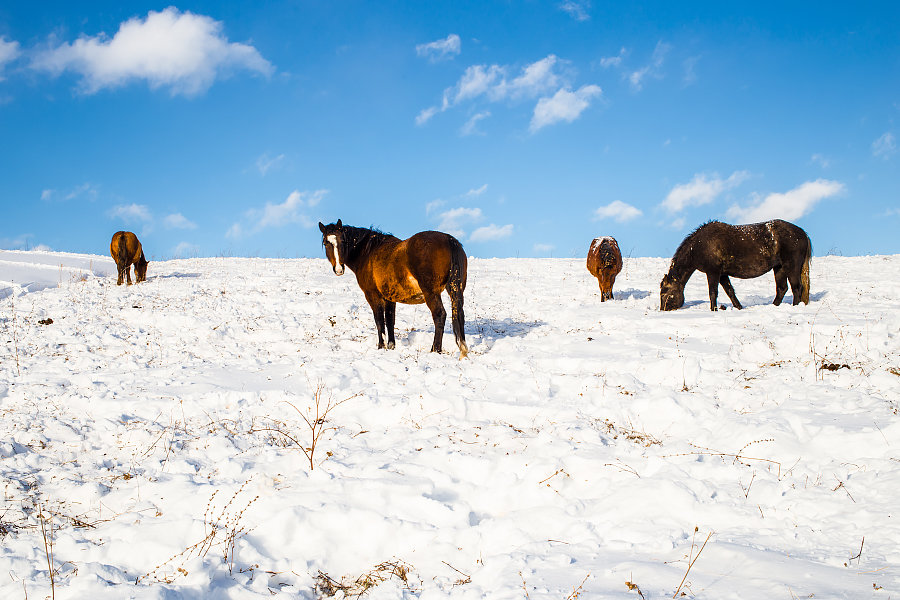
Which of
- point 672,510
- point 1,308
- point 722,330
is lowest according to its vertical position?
point 672,510

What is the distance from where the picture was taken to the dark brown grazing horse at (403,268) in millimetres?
8844

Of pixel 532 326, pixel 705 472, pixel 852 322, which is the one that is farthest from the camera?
pixel 532 326

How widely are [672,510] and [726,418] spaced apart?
202cm

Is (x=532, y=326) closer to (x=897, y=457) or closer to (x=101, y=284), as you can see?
(x=897, y=457)

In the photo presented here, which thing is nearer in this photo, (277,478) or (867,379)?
(277,478)

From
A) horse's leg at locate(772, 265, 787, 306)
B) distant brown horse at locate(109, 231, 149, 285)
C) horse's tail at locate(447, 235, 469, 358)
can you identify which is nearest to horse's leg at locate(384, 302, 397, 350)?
horse's tail at locate(447, 235, 469, 358)

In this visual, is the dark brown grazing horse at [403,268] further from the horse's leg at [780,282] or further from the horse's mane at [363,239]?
the horse's leg at [780,282]

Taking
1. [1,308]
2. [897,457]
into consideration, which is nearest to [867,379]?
[897,457]

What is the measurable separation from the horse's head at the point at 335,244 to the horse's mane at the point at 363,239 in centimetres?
26

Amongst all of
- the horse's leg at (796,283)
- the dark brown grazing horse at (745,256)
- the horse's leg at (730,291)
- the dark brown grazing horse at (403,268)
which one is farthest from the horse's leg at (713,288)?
the dark brown grazing horse at (403,268)

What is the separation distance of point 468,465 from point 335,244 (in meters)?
6.27

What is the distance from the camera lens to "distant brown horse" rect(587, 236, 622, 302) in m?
14.3

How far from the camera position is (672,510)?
136 inches

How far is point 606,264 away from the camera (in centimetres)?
1429
